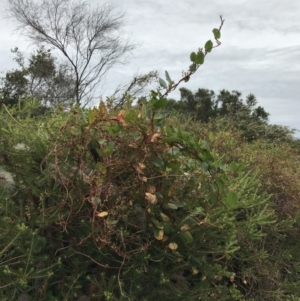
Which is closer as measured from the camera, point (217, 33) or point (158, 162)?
point (158, 162)

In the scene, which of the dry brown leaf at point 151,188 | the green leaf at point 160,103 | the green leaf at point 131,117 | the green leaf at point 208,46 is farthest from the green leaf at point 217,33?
the dry brown leaf at point 151,188

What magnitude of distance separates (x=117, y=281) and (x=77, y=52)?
2299 cm

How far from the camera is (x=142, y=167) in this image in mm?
1673

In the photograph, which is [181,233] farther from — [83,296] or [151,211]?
[83,296]

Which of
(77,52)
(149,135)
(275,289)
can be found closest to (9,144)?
(149,135)

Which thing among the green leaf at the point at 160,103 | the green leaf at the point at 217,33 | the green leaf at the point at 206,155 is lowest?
the green leaf at the point at 206,155

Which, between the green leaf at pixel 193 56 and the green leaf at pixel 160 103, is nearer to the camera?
the green leaf at pixel 160 103

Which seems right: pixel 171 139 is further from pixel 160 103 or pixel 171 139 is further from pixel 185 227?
pixel 185 227

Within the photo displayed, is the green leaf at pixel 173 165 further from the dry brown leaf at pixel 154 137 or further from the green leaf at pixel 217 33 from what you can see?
the green leaf at pixel 217 33

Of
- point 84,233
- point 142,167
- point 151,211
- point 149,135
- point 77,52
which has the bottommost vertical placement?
point 84,233

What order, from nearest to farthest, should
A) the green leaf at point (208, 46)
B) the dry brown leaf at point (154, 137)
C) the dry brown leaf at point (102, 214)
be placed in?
the dry brown leaf at point (102, 214) < the dry brown leaf at point (154, 137) < the green leaf at point (208, 46)

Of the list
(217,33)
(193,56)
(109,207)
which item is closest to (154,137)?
(109,207)

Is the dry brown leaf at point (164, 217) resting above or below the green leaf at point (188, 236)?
above

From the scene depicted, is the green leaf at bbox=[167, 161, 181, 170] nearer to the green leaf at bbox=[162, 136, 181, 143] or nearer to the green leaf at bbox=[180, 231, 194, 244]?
the green leaf at bbox=[162, 136, 181, 143]
